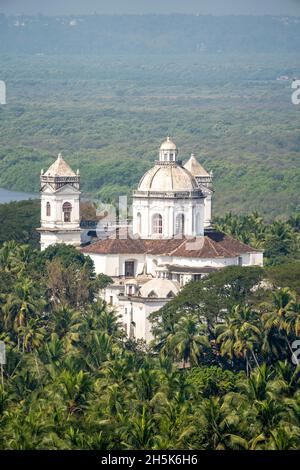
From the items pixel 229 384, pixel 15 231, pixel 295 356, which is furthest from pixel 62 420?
pixel 15 231

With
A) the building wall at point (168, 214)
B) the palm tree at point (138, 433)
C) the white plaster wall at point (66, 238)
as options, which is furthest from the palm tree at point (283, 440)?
the white plaster wall at point (66, 238)

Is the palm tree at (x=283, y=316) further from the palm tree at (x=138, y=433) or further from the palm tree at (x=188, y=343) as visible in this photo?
the palm tree at (x=138, y=433)

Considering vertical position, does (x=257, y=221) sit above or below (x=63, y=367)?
above

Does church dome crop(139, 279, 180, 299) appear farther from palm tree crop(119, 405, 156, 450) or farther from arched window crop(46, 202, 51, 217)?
palm tree crop(119, 405, 156, 450)

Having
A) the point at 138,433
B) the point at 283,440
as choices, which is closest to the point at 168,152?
the point at 138,433

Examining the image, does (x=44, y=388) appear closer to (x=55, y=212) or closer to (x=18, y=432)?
(x=18, y=432)

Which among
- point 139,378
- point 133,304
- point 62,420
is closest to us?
point 62,420
